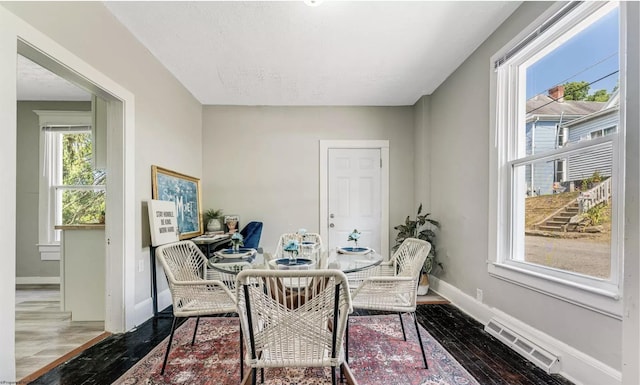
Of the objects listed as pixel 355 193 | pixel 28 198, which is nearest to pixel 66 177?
pixel 28 198

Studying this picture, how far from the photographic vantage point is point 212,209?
15.1ft

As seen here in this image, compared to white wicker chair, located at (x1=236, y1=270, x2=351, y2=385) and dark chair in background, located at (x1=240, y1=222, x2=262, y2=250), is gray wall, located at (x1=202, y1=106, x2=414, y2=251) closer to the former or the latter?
dark chair in background, located at (x1=240, y1=222, x2=262, y2=250)

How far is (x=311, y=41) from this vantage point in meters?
2.82

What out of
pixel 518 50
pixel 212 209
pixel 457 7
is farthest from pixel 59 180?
pixel 518 50

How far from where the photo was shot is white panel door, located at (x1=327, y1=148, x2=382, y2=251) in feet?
15.3

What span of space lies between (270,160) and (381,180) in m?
1.74

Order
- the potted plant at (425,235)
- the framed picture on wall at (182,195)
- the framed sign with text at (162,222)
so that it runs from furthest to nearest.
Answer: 1. the potted plant at (425,235)
2. the framed picture on wall at (182,195)
3. the framed sign with text at (162,222)

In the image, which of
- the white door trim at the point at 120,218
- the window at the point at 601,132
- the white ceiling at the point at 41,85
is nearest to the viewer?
the window at the point at 601,132

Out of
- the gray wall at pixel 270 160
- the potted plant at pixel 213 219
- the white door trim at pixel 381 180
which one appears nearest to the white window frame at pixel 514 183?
the white door trim at pixel 381 180

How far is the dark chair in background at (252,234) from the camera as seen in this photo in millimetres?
4012

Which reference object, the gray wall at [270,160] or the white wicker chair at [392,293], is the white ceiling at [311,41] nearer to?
the gray wall at [270,160]

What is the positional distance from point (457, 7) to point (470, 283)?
2536mm

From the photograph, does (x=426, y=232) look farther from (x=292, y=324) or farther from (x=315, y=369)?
(x=292, y=324)

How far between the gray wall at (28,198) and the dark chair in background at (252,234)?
9.22 feet
